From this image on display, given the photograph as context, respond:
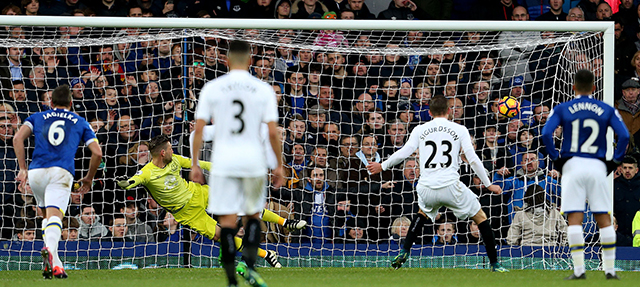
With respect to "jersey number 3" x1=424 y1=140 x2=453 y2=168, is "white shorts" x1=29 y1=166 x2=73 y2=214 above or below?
below

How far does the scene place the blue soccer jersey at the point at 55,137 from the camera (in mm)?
7891

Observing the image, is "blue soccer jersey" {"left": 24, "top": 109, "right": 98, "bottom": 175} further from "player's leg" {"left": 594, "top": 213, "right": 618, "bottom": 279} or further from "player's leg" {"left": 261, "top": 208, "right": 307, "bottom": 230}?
"player's leg" {"left": 594, "top": 213, "right": 618, "bottom": 279}

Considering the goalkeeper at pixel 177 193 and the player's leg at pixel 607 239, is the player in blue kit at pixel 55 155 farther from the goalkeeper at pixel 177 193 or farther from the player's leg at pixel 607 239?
the player's leg at pixel 607 239

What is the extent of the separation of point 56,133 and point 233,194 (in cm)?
→ 299

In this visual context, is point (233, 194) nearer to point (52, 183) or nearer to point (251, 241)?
point (251, 241)

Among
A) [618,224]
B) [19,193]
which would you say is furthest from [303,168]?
[618,224]

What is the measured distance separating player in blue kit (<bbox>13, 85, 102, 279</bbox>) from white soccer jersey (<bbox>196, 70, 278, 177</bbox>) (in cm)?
261

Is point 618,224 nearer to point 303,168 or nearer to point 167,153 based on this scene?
point 303,168

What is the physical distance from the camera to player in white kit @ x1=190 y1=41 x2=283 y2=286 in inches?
222

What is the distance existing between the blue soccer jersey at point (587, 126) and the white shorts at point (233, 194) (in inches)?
106

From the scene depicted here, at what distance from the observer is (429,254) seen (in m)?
10.5

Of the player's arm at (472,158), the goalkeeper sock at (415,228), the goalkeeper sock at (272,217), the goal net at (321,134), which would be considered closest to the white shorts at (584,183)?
the player's arm at (472,158)

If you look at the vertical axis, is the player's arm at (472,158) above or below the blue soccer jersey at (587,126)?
below

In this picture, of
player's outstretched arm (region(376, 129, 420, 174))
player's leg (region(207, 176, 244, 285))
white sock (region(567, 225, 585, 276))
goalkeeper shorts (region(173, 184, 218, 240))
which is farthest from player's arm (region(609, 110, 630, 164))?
goalkeeper shorts (region(173, 184, 218, 240))
